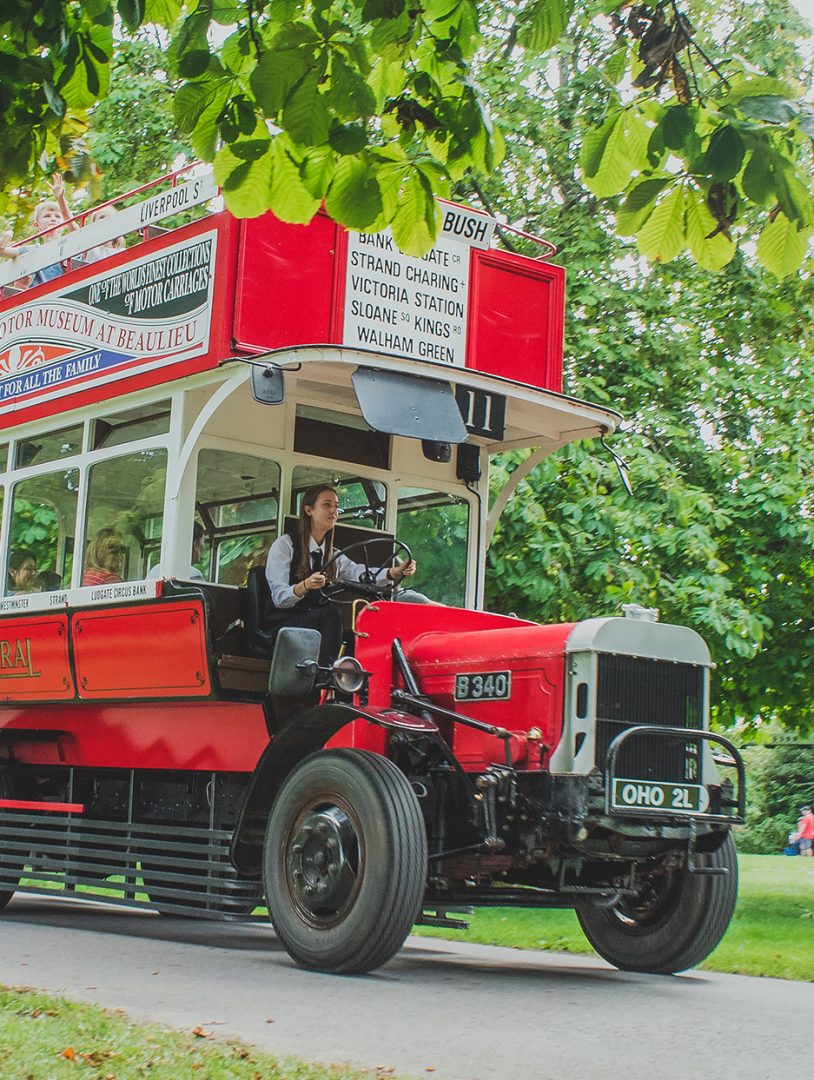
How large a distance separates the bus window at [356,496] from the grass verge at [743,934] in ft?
10.1

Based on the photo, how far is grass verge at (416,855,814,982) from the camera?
9.51 m

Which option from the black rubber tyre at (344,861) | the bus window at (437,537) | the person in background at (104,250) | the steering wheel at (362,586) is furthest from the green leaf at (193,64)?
the bus window at (437,537)

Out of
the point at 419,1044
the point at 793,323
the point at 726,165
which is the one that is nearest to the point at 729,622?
the point at 793,323

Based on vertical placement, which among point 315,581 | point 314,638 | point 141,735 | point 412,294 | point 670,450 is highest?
point 670,450

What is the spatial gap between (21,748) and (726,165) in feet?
25.7

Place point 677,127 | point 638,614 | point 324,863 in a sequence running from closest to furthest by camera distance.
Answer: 1. point 677,127
2. point 324,863
3. point 638,614

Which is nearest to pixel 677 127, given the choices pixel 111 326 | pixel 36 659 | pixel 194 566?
pixel 194 566

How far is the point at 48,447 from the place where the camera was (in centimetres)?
1071

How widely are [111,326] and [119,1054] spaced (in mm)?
5917

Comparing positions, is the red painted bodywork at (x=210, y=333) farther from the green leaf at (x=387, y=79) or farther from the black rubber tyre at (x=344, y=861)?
the green leaf at (x=387, y=79)

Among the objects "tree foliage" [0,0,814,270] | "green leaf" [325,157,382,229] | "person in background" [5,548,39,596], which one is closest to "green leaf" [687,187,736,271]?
"tree foliage" [0,0,814,270]

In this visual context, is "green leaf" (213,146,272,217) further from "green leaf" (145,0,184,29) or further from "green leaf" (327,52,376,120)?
"green leaf" (145,0,184,29)

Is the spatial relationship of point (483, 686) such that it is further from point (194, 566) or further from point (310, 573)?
point (194, 566)

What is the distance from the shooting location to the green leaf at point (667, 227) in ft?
16.6
